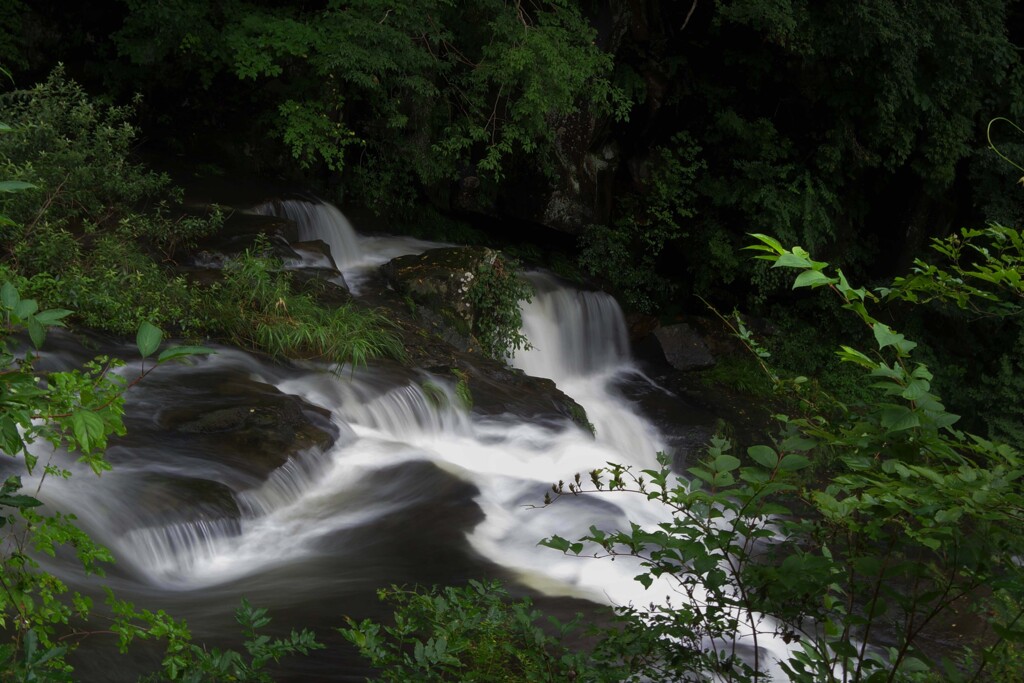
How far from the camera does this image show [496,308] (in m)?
9.84

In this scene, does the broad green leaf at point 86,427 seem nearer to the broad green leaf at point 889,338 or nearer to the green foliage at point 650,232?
the broad green leaf at point 889,338

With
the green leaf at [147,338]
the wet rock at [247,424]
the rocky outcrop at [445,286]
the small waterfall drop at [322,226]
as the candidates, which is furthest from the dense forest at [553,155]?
the green leaf at [147,338]

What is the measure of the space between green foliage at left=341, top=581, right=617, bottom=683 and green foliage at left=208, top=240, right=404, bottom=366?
183 inches

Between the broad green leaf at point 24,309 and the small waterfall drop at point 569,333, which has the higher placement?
the small waterfall drop at point 569,333

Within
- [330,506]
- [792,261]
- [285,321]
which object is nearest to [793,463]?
[792,261]

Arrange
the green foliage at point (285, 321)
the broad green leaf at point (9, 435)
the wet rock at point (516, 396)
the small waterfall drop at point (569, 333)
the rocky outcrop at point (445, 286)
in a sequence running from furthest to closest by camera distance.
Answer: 1. the small waterfall drop at point (569, 333)
2. the rocky outcrop at point (445, 286)
3. the wet rock at point (516, 396)
4. the green foliage at point (285, 321)
5. the broad green leaf at point (9, 435)

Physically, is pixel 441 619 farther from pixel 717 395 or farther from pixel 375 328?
pixel 717 395

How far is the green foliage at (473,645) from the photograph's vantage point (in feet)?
8.36

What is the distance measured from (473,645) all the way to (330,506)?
285cm

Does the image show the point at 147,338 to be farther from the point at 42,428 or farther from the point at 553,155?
the point at 553,155

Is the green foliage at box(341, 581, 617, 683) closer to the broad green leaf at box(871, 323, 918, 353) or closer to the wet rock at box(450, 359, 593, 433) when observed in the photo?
the broad green leaf at box(871, 323, 918, 353)

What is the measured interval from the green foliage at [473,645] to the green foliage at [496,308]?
6561 mm

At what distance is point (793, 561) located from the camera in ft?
6.70

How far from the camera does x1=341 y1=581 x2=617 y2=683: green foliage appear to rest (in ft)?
8.36
